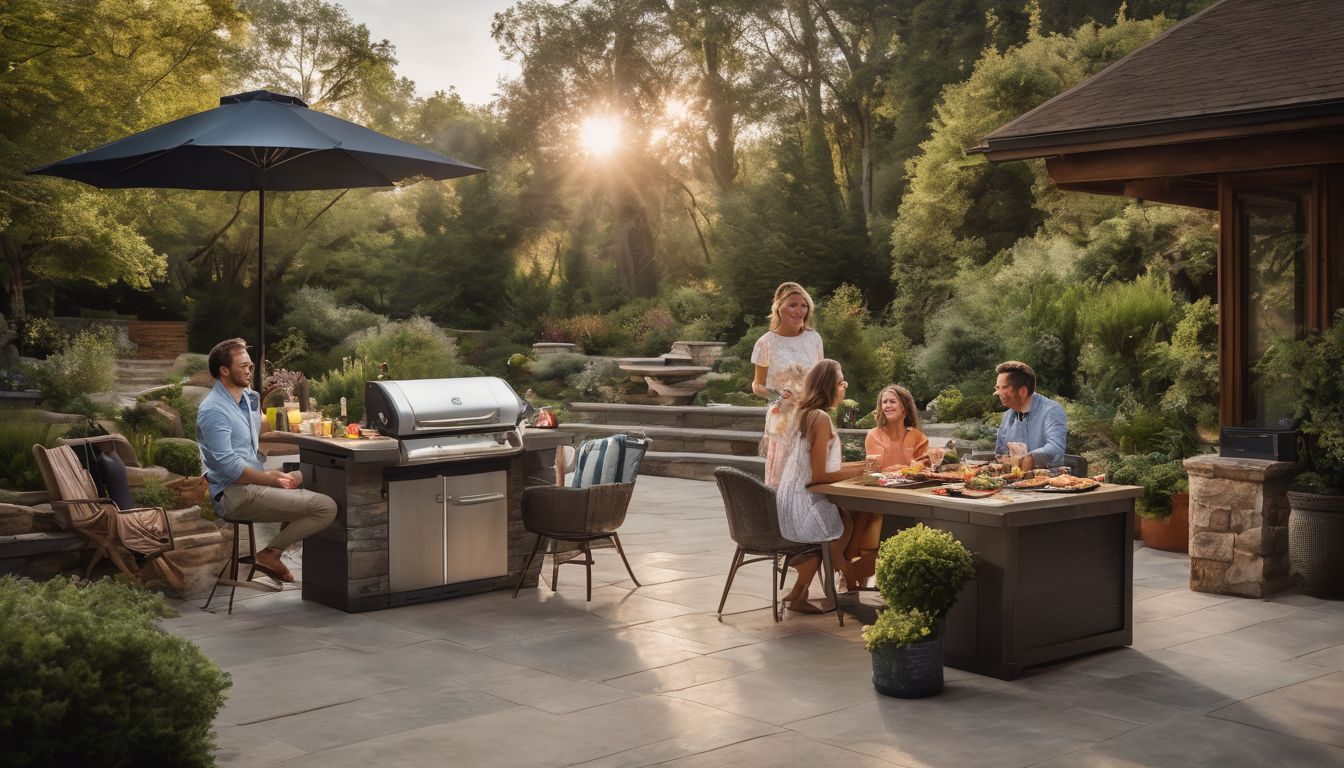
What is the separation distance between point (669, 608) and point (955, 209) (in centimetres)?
1416

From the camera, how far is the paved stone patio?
13.9 ft

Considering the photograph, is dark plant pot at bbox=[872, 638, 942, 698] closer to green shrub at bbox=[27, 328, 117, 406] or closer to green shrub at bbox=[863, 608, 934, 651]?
green shrub at bbox=[863, 608, 934, 651]

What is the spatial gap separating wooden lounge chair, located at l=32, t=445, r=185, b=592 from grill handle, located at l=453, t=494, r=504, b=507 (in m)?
1.54

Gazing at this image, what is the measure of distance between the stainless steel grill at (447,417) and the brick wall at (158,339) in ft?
60.1

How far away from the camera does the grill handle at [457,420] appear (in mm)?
6633

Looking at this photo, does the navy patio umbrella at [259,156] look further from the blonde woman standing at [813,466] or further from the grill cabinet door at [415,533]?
the blonde woman standing at [813,466]

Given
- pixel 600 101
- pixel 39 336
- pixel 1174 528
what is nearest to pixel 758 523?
pixel 1174 528

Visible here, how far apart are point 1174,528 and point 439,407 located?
505 centimetres

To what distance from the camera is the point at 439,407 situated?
672 cm

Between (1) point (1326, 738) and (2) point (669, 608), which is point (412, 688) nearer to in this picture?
(2) point (669, 608)

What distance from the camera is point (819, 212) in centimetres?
2195

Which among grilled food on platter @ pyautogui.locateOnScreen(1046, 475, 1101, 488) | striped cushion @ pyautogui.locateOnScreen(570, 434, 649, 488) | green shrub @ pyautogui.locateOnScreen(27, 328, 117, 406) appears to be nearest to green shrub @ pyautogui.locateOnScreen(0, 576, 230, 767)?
striped cushion @ pyautogui.locateOnScreen(570, 434, 649, 488)

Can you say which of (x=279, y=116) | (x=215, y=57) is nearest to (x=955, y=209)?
(x=215, y=57)

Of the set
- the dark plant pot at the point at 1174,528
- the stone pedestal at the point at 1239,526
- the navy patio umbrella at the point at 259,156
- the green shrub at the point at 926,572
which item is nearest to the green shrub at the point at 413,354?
the navy patio umbrella at the point at 259,156
